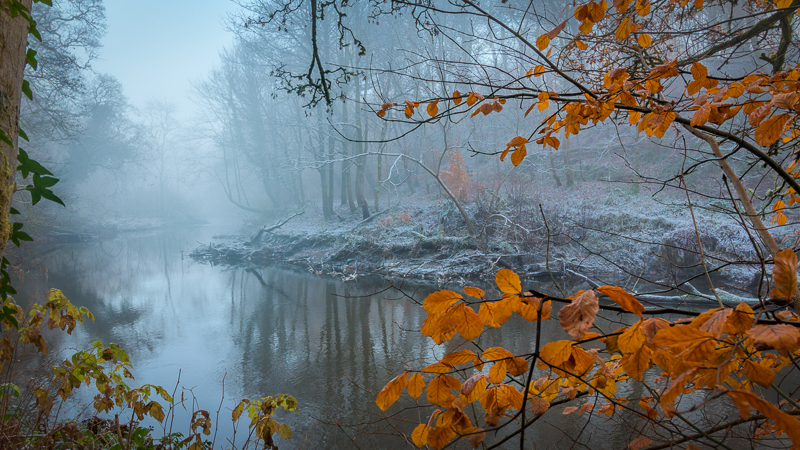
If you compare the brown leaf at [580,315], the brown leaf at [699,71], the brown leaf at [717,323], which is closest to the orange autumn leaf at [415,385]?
the brown leaf at [580,315]

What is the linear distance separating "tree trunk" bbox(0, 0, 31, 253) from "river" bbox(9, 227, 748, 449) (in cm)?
149

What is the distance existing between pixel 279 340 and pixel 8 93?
18.9 ft

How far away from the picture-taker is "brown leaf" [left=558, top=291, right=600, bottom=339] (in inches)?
30.4

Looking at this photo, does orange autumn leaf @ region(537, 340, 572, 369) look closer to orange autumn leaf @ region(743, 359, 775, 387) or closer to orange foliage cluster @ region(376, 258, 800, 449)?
orange foliage cluster @ region(376, 258, 800, 449)

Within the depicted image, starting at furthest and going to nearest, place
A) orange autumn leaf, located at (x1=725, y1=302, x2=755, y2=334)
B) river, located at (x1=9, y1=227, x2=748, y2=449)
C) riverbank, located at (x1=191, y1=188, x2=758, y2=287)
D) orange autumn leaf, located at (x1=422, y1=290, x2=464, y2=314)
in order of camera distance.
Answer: riverbank, located at (x1=191, y1=188, x2=758, y2=287) < river, located at (x1=9, y1=227, x2=748, y2=449) < orange autumn leaf, located at (x1=422, y1=290, x2=464, y2=314) < orange autumn leaf, located at (x1=725, y1=302, x2=755, y2=334)

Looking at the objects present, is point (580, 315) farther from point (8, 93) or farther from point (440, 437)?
Result: point (8, 93)

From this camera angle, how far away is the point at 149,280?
12.2m

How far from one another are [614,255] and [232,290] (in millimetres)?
9718

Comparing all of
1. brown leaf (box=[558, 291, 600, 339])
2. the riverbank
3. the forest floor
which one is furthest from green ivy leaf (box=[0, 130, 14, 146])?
the forest floor

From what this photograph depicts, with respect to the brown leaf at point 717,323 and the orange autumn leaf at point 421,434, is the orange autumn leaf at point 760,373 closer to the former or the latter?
the brown leaf at point 717,323

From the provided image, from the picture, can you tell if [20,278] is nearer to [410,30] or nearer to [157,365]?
[157,365]

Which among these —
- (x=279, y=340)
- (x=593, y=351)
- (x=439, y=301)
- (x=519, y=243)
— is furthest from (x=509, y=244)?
(x=439, y=301)

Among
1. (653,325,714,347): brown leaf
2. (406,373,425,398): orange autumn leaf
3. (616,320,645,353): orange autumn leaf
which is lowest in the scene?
(406,373,425,398): orange autumn leaf

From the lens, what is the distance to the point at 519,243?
415 inches
